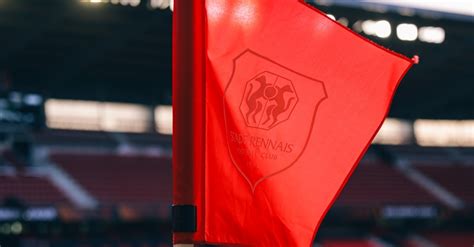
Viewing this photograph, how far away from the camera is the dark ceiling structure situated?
26.8 meters

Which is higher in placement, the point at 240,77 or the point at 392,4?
the point at 392,4

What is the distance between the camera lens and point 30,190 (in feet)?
91.0

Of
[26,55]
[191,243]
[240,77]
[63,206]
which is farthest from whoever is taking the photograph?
[26,55]

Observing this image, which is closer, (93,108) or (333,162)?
(333,162)

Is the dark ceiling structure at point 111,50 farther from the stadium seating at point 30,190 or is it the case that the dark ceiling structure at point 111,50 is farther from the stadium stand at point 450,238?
the stadium stand at point 450,238

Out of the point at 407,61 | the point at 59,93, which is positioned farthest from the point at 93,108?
the point at 407,61

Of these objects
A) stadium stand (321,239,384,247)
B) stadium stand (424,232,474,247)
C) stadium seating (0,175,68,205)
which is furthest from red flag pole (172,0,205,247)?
stadium stand (424,232,474,247)

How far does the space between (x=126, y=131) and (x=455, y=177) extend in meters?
13.2

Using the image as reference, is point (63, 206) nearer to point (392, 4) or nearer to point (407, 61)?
point (392, 4)

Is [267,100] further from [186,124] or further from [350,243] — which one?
[350,243]

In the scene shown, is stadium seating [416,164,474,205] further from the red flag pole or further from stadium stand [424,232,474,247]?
the red flag pole

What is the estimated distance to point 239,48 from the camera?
3984 mm

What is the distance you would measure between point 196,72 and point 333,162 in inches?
29.1

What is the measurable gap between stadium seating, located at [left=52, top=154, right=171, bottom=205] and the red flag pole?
81.8ft
